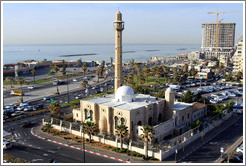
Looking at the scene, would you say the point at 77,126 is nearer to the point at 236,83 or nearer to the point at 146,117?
the point at 146,117

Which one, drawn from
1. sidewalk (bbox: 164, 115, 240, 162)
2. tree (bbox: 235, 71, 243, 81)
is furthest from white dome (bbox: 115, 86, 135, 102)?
tree (bbox: 235, 71, 243, 81)

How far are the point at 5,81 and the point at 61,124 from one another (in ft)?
226

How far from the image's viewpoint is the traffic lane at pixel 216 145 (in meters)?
35.6

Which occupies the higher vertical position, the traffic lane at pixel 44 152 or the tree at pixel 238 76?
the tree at pixel 238 76

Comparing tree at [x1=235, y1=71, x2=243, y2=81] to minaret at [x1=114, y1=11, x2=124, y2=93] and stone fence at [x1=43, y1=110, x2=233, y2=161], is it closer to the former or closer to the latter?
stone fence at [x1=43, y1=110, x2=233, y2=161]

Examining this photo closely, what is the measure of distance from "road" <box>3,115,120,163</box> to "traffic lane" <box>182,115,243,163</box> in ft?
42.0

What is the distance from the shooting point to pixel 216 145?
40250 mm

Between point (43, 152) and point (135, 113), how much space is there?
1641cm

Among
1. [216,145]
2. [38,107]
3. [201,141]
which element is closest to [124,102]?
[201,141]

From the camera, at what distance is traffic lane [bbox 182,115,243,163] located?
35.6 metres

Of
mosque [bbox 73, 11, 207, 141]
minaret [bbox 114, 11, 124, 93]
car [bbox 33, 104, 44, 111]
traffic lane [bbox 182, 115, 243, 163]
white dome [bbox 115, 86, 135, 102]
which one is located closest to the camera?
traffic lane [bbox 182, 115, 243, 163]

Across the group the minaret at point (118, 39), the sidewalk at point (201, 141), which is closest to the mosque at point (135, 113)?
the minaret at point (118, 39)

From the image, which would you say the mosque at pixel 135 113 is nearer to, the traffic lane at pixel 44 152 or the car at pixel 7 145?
the traffic lane at pixel 44 152

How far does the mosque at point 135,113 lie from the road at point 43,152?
6749mm
